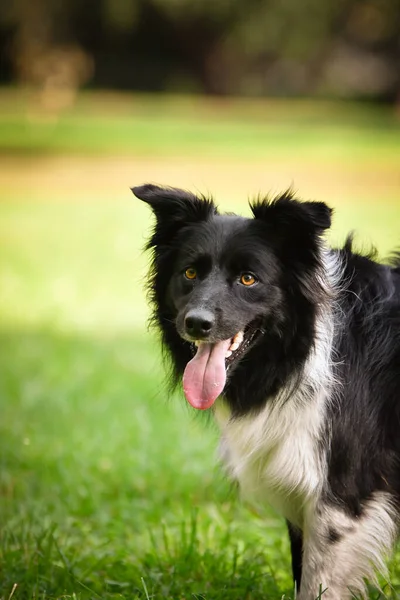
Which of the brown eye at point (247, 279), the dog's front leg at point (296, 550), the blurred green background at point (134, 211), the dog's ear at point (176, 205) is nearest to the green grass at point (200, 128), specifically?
the blurred green background at point (134, 211)

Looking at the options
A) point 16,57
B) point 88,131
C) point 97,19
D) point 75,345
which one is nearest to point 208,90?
point 97,19

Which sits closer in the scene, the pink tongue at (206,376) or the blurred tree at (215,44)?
the pink tongue at (206,376)

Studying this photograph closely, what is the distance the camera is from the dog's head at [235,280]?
3.40 meters

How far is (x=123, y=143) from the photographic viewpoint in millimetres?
29453

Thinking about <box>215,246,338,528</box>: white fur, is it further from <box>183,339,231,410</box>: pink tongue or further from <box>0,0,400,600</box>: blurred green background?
<box>0,0,400,600</box>: blurred green background

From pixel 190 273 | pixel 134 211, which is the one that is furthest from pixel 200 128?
pixel 190 273

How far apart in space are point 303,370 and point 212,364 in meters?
0.39

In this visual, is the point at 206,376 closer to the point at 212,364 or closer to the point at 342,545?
the point at 212,364

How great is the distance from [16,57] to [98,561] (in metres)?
37.8

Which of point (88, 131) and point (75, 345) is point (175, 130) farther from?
point (75, 345)

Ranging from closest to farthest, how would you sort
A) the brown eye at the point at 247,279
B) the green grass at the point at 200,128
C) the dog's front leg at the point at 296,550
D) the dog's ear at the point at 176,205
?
the brown eye at the point at 247,279, the dog's ear at the point at 176,205, the dog's front leg at the point at 296,550, the green grass at the point at 200,128

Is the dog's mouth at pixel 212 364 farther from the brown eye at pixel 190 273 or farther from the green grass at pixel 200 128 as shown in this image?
the green grass at pixel 200 128

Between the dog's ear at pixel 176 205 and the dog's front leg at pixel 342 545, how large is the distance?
1.40 m

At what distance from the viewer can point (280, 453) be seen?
3461mm
